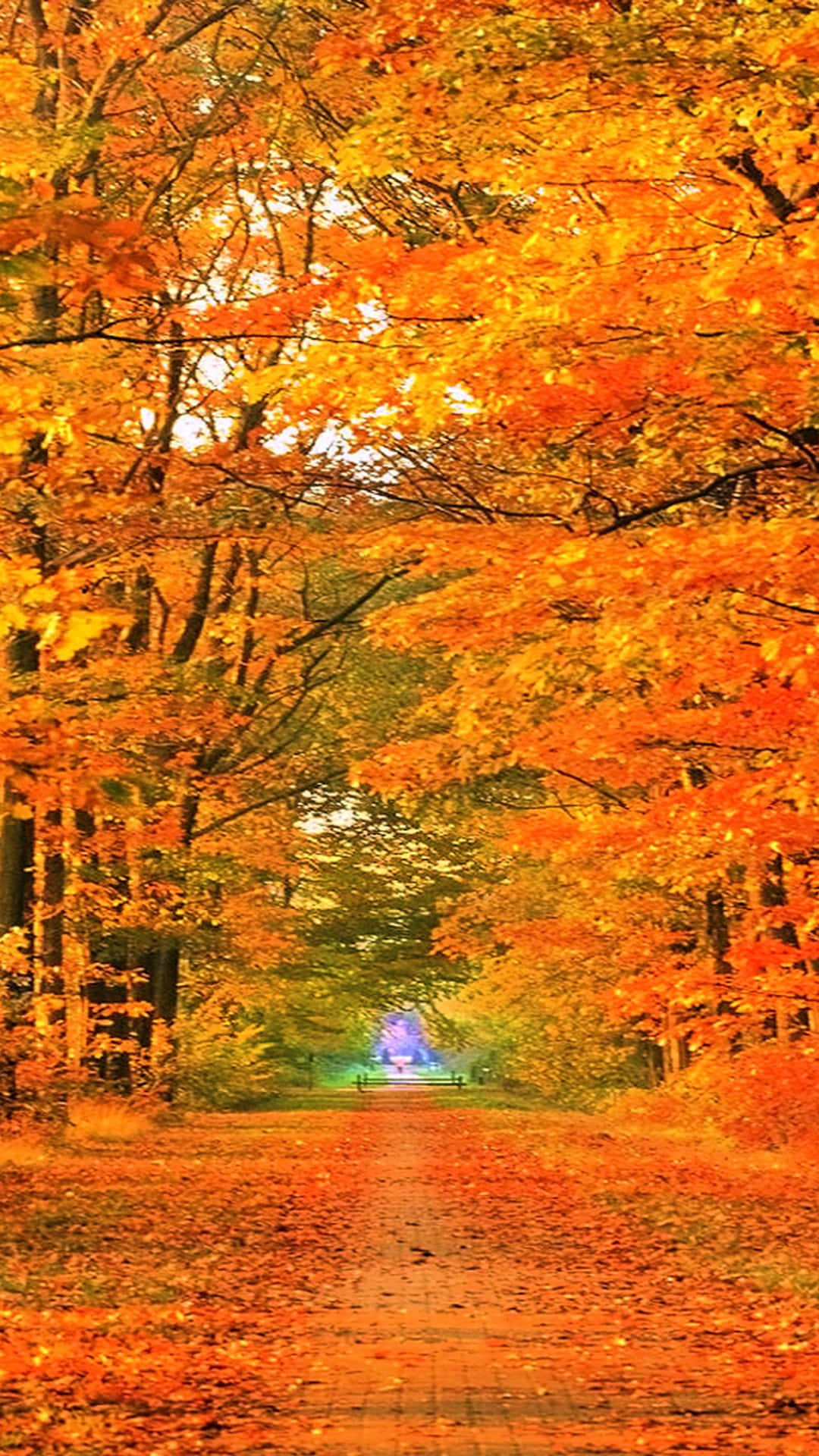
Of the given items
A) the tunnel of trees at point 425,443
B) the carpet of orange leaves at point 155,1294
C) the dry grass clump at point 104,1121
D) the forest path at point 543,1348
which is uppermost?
the tunnel of trees at point 425,443

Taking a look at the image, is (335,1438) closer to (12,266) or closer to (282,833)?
(12,266)

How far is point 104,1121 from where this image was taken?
2442 centimetres

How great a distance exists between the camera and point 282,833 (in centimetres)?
3759

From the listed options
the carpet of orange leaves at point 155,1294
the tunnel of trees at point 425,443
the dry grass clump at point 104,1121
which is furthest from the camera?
the dry grass clump at point 104,1121

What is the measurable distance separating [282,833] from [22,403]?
29277 mm

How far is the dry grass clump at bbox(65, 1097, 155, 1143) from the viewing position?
942 inches

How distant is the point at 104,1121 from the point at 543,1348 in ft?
50.4

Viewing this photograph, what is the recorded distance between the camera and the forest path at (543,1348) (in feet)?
25.6

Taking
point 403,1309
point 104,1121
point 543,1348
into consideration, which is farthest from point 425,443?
point 104,1121

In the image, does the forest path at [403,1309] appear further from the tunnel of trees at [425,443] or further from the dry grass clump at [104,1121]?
the tunnel of trees at [425,443]

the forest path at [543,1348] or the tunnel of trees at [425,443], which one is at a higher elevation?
the tunnel of trees at [425,443]

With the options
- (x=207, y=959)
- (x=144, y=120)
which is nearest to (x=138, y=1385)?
(x=144, y=120)

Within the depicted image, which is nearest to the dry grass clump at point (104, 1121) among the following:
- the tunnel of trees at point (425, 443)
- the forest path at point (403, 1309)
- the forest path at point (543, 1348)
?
the tunnel of trees at point (425, 443)

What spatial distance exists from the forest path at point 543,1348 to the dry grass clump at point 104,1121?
769cm
